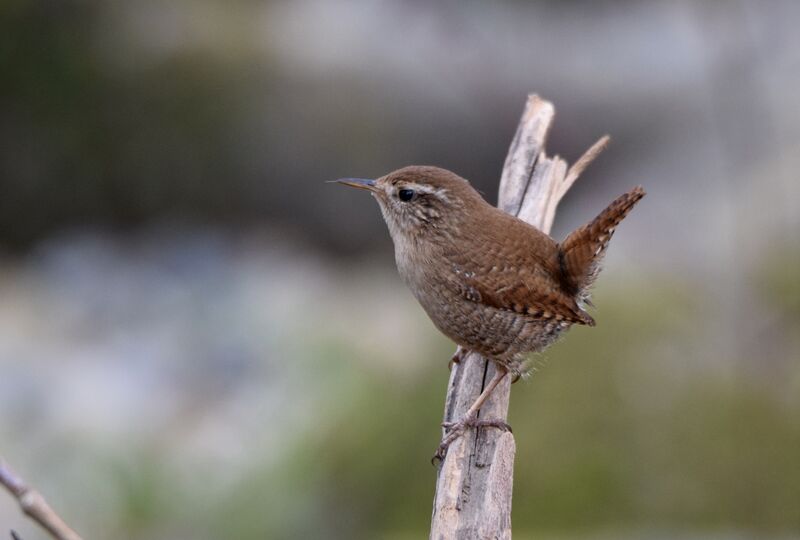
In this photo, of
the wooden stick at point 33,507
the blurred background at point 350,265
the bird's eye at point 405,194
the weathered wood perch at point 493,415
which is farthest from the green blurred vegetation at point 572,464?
the wooden stick at point 33,507

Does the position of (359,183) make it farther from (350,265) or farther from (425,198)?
(350,265)

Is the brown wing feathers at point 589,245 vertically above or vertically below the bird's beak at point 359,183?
below

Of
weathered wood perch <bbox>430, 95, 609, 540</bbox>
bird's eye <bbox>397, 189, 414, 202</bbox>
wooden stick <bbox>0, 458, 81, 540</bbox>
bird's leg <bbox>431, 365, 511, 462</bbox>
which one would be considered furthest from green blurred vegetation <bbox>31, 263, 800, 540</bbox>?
wooden stick <bbox>0, 458, 81, 540</bbox>

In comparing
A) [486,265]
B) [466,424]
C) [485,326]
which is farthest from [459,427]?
[486,265]

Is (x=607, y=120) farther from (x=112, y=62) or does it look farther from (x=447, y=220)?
(x=447, y=220)

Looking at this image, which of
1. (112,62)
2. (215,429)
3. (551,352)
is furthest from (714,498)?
(112,62)

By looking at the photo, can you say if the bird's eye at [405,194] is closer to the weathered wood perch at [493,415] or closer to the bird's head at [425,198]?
the bird's head at [425,198]
